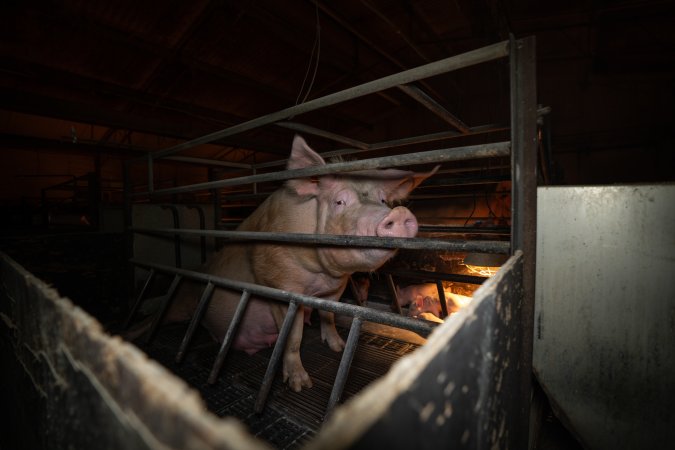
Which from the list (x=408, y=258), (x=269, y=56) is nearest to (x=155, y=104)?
(x=269, y=56)

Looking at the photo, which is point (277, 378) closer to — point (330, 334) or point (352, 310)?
point (330, 334)

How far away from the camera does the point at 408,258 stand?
5.68m

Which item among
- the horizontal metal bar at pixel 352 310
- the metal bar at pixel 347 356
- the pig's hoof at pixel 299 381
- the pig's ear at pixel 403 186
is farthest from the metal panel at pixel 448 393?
the pig's hoof at pixel 299 381

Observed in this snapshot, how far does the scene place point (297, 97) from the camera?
15.4ft

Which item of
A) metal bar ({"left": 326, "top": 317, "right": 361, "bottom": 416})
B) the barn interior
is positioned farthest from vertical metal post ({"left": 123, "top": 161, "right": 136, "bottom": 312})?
metal bar ({"left": 326, "top": 317, "right": 361, "bottom": 416})

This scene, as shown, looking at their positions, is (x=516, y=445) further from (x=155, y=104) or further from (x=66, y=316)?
(x=155, y=104)

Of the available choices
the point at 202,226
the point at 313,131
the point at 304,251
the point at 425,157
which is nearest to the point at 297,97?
the point at 313,131

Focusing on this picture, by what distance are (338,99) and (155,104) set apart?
9.43 meters

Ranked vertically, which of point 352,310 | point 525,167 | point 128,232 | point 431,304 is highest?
point 525,167

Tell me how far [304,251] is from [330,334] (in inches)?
42.7

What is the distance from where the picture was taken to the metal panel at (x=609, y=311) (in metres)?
1.63

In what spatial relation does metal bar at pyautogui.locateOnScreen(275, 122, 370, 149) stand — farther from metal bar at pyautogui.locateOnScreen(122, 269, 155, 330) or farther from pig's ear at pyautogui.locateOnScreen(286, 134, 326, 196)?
metal bar at pyautogui.locateOnScreen(122, 269, 155, 330)

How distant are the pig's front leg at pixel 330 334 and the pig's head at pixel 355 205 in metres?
0.86

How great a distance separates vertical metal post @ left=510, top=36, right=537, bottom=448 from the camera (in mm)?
1331
